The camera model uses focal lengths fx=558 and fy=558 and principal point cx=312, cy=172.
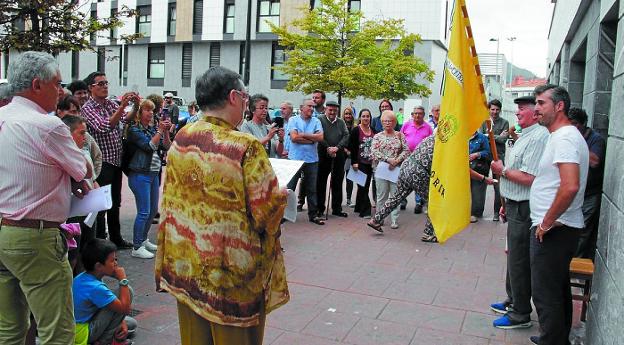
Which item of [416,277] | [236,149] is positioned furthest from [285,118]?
[236,149]

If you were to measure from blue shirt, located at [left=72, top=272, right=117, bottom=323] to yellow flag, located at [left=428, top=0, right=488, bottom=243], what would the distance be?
8.58ft

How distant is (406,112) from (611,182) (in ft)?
93.1

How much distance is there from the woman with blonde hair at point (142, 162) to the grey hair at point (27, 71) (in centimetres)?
344

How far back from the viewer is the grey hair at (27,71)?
9.66 ft

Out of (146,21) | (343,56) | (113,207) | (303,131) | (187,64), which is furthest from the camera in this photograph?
(146,21)

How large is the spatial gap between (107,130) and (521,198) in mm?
4296

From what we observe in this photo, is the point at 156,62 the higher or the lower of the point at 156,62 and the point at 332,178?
→ the higher

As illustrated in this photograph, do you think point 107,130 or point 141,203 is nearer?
point 107,130

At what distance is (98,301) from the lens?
3.87 m

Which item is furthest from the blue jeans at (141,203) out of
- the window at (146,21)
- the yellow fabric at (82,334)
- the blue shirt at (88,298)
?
the window at (146,21)

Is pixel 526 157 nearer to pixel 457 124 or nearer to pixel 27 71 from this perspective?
pixel 457 124

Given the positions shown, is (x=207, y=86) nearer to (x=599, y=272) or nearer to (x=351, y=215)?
(x=599, y=272)

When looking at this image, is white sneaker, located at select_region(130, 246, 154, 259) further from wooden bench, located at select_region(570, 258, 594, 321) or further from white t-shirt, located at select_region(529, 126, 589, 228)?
wooden bench, located at select_region(570, 258, 594, 321)

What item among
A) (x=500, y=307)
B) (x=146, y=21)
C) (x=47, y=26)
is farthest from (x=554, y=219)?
(x=146, y=21)
